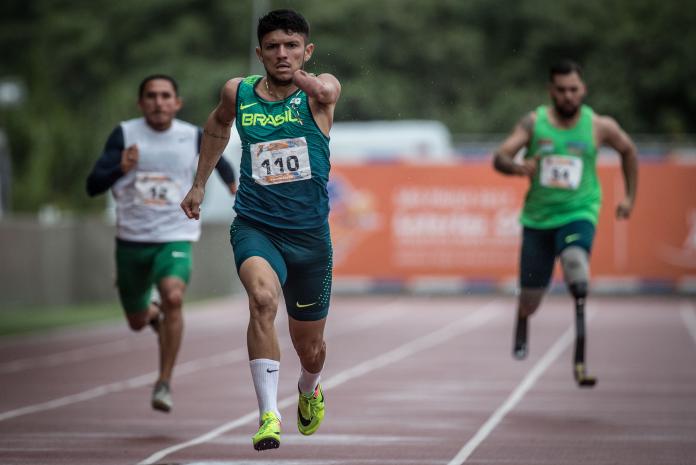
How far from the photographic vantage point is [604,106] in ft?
170

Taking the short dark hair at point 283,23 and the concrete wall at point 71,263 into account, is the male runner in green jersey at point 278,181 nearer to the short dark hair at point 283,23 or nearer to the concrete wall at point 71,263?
the short dark hair at point 283,23

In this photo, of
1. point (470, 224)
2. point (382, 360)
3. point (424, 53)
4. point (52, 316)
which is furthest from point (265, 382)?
point (424, 53)

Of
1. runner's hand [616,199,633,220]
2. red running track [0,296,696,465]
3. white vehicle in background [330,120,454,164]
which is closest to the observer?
red running track [0,296,696,465]

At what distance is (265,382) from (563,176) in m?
5.15

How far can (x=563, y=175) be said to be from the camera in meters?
12.4

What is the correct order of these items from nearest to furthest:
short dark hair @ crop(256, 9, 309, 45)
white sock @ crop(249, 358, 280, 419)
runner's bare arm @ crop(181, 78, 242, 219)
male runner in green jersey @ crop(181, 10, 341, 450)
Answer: white sock @ crop(249, 358, 280, 419) < male runner in green jersey @ crop(181, 10, 341, 450) < short dark hair @ crop(256, 9, 309, 45) < runner's bare arm @ crop(181, 78, 242, 219)

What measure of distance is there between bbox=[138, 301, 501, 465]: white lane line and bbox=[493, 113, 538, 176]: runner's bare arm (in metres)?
2.34

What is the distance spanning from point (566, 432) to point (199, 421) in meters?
2.48

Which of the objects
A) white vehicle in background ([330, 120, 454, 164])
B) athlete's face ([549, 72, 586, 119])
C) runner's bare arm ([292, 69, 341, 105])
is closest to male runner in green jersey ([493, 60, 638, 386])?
athlete's face ([549, 72, 586, 119])

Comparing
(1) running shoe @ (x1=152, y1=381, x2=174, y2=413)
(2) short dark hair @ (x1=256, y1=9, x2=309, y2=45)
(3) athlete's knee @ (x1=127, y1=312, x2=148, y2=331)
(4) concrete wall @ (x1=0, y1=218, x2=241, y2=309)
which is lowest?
(4) concrete wall @ (x1=0, y1=218, x2=241, y2=309)

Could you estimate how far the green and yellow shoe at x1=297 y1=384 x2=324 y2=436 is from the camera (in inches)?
345

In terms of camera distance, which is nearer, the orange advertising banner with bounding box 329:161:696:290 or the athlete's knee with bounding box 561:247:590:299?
the athlete's knee with bounding box 561:247:590:299

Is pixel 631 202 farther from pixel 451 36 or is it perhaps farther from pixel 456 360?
pixel 451 36

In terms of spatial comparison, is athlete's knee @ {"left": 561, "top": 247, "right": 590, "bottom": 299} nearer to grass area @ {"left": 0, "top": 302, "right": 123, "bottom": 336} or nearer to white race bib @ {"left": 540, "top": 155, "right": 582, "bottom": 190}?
white race bib @ {"left": 540, "top": 155, "right": 582, "bottom": 190}
